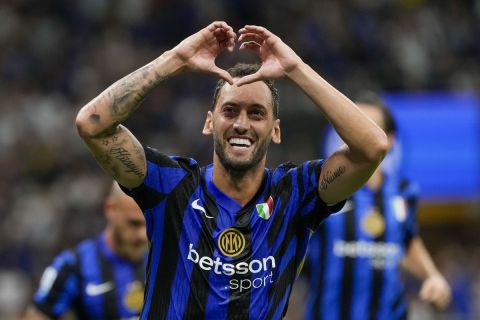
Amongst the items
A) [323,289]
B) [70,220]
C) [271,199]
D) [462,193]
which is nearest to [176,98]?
[70,220]

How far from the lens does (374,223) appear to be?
23.2ft

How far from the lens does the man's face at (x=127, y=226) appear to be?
6.69m

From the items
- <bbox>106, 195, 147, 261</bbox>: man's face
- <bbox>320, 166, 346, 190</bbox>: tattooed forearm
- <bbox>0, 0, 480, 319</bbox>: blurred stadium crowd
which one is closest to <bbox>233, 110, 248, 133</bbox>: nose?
<bbox>320, 166, 346, 190</bbox>: tattooed forearm

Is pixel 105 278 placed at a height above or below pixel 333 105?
below

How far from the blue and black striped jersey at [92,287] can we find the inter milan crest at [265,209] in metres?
2.20

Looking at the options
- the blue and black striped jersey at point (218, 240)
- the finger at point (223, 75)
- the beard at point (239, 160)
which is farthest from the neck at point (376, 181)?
the finger at point (223, 75)

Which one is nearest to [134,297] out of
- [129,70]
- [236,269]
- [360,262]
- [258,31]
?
[360,262]

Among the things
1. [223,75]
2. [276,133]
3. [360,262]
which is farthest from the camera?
[360,262]

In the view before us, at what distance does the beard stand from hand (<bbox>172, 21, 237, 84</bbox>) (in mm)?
321

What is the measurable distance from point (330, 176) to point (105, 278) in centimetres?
255

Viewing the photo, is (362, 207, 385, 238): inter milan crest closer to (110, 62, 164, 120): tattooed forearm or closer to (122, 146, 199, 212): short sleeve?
(122, 146, 199, 212): short sleeve

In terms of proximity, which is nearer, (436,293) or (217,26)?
(217,26)

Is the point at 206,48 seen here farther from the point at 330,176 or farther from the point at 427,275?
the point at 427,275

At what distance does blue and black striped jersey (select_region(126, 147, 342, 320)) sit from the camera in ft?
15.0
